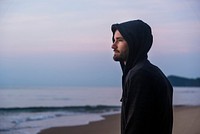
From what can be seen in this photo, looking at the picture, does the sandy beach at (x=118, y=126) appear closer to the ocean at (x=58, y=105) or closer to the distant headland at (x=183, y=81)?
the ocean at (x=58, y=105)

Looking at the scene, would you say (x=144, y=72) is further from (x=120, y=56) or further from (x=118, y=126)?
(x=118, y=126)

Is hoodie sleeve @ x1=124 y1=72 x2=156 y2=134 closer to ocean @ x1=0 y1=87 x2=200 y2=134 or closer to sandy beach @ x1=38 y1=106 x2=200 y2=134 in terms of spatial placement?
ocean @ x1=0 y1=87 x2=200 y2=134

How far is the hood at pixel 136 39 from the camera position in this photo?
1.12m

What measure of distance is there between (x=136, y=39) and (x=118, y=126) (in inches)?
87.6

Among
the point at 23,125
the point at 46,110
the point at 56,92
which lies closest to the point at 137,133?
the point at 56,92

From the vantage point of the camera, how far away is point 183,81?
9.77 ft

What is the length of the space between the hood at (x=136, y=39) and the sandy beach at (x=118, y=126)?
2058 mm

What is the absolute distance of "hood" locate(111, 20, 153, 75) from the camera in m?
1.12

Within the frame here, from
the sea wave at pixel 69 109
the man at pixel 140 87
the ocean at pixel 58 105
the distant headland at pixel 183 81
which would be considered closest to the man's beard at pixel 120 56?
the man at pixel 140 87

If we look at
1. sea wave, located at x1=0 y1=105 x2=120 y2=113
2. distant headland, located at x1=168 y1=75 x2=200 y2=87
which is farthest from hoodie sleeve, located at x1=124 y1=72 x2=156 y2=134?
sea wave, located at x1=0 y1=105 x2=120 y2=113

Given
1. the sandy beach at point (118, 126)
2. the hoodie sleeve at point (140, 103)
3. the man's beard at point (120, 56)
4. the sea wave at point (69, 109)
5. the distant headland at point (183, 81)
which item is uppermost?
the man's beard at point (120, 56)

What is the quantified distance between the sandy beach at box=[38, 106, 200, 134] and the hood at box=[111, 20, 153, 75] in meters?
2.06

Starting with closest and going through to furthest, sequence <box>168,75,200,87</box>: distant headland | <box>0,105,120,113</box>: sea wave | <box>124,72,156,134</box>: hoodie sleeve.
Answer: <box>124,72,156,134</box>: hoodie sleeve → <box>168,75,200,87</box>: distant headland → <box>0,105,120,113</box>: sea wave

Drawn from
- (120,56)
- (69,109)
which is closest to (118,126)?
(69,109)
